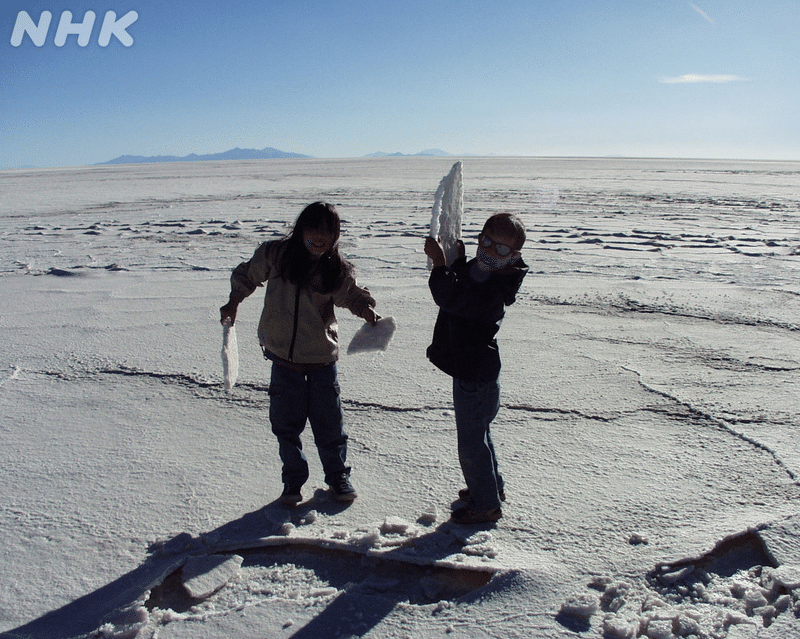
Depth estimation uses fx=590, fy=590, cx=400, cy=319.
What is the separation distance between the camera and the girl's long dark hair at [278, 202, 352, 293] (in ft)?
6.27

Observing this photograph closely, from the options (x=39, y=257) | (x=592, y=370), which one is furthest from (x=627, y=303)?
(x=39, y=257)

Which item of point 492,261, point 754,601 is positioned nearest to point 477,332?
point 492,261

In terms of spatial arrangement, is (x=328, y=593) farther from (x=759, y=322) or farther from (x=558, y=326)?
(x=759, y=322)

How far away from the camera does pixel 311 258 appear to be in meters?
1.97

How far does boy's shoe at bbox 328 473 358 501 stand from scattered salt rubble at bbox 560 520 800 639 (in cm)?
80

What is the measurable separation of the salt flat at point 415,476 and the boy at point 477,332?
173 millimetres

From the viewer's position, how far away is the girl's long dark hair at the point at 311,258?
191 centimetres

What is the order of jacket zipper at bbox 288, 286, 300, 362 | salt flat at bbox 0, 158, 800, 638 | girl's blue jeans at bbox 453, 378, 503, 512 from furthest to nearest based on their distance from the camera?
jacket zipper at bbox 288, 286, 300, 362 → girl's blue jeans at bbox 453, 378, 503, 512 → salt flat at bbox 0, 158, 800, 638

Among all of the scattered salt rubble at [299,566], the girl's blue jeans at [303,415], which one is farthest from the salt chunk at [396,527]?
the girl's blue jeans at [303,415]

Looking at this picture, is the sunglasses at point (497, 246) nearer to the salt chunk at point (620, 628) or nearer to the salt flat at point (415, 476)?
the salt flat at point (415, 476)

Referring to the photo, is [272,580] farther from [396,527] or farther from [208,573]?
[396,527]

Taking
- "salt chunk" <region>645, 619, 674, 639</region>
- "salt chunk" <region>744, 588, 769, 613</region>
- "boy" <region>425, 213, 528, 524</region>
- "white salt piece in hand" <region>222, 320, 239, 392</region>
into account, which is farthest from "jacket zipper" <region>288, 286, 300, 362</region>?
"salt chunk" <region>744, 588, 769, 613</region>

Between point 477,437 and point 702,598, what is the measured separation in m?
0.74

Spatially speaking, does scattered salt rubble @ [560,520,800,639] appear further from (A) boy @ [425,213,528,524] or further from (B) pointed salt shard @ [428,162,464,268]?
(B) pointed salt shard @ [428,162,464,268]
